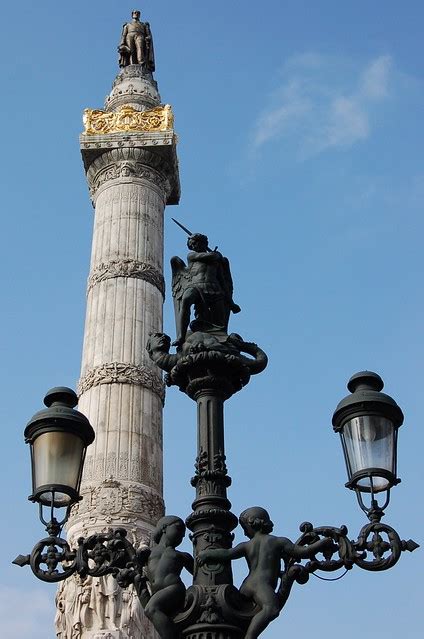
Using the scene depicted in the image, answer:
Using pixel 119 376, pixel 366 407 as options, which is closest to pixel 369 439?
pixel 366 407

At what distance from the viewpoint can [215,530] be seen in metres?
5.44

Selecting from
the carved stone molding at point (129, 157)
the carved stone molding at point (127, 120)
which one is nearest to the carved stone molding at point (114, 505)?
the carved stone molding at point (129, 157)

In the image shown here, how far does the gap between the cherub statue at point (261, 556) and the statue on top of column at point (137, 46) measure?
18.5 metres

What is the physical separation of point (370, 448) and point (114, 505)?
10.3 m

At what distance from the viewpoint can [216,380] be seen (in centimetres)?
597

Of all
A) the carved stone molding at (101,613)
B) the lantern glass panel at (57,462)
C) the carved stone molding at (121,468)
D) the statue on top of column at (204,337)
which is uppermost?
the carved stone molding at (121,468)

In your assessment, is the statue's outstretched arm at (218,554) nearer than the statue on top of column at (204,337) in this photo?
Yes

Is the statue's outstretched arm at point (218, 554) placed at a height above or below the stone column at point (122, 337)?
below

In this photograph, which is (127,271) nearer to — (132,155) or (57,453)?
(132,155)

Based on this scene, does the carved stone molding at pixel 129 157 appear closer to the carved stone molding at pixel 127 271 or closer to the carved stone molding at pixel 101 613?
the carved stone molding at pixel 127 271

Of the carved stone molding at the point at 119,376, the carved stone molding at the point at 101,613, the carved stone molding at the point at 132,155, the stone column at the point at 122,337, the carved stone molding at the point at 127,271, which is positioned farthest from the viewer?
the carved stone molding at the point at 132,155

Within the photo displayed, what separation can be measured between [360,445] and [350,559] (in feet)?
2.17

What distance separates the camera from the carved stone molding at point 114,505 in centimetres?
1541

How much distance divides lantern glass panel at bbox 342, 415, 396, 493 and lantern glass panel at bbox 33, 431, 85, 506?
1582mm
